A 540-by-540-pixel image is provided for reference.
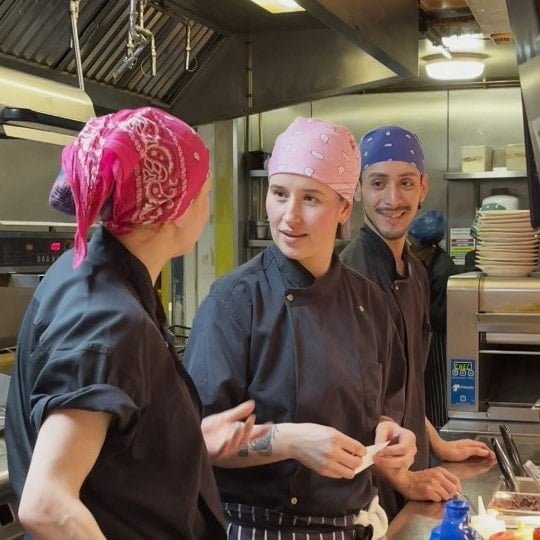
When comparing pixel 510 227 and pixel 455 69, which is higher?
pixel 455 69

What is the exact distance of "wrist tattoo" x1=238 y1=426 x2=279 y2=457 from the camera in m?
1.53

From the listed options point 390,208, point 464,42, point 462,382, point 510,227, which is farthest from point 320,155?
point 464,42

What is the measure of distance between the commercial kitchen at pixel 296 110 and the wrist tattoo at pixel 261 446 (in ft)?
1.27

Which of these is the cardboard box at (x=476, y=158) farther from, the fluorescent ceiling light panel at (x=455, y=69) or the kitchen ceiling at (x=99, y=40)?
the kitchen ceiling at (x=99, y=40)

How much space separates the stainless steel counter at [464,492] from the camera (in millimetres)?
1766

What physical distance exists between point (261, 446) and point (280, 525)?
185mm

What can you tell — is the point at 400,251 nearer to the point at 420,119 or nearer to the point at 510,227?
the point at 510,227

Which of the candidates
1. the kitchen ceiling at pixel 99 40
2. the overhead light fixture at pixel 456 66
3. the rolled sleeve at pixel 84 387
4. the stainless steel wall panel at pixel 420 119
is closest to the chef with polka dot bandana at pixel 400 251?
the rolled sleeve at pixel 84 387

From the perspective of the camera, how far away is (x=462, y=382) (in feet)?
9.32

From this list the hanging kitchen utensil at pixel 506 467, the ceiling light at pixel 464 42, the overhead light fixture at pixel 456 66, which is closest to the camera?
the hanging kitchen utensil at pixel 506 467

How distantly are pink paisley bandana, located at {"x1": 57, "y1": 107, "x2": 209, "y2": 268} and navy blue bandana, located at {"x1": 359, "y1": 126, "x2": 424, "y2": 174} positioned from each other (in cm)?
110

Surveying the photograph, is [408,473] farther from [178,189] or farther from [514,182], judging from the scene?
[514,182]

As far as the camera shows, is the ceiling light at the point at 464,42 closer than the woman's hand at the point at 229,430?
No

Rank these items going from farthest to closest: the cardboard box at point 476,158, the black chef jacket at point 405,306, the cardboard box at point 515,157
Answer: the cardboard box at point 476,158, the cardboard box at point 515,157, the black chef jacket at point 405,306
